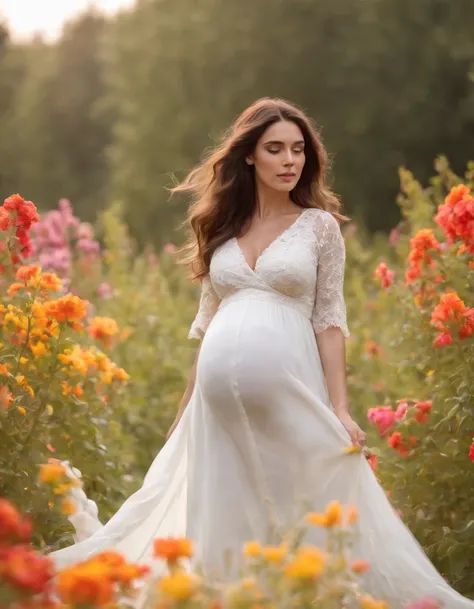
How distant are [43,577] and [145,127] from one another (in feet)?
91.0

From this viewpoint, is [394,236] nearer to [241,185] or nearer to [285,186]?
[241,185]

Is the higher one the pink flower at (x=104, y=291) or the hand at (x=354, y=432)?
the pink flower at (x=104, y=291)

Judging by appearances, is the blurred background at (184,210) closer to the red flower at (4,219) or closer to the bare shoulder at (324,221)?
the red flower at (4,219)

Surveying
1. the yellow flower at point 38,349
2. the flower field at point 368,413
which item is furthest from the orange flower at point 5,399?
the yellow flower at point 38,349

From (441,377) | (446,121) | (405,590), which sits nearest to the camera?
(405,590)

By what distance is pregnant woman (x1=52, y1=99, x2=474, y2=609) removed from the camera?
3.70 metres

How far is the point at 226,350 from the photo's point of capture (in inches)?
149

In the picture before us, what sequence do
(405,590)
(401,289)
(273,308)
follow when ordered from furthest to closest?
(401,289), (273,308), (405,590)

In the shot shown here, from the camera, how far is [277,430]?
3.77 m

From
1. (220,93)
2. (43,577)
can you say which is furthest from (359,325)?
(220,93)

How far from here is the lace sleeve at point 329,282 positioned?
3.91 metres

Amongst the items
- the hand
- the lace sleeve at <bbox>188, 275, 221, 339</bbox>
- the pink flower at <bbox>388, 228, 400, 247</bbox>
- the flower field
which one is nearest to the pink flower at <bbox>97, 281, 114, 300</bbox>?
the flower field

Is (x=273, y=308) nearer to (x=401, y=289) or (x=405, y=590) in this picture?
(x=405, y=590)

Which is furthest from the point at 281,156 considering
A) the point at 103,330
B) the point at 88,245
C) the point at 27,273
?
the point at 88,245
